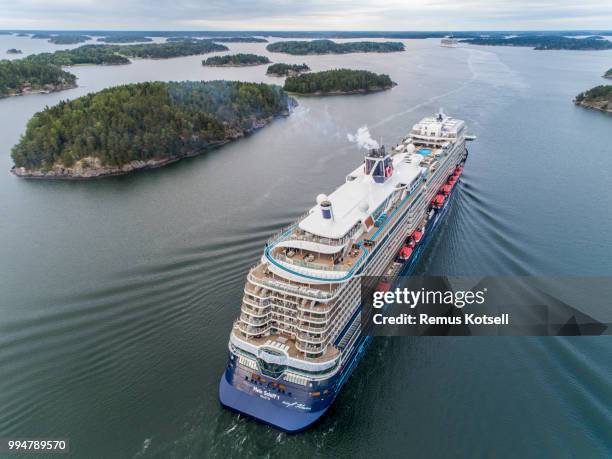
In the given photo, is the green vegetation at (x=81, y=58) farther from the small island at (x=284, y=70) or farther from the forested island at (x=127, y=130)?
the forested island at (x=127, y=130)

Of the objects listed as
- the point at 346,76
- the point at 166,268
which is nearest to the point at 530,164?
the point at 166,268

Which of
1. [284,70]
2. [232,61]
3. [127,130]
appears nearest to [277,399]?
[127,130]

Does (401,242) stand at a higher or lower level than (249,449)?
higher

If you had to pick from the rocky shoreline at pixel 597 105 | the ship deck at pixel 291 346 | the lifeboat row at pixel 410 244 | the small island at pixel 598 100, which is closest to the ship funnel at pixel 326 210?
the ship deck at pixel 291 346

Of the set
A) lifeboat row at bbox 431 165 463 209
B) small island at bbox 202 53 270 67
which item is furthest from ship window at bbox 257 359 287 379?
small island at bbox 202 53 270 67

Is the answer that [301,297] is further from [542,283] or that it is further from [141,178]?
[141,178]

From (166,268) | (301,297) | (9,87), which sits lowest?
(9,87)
